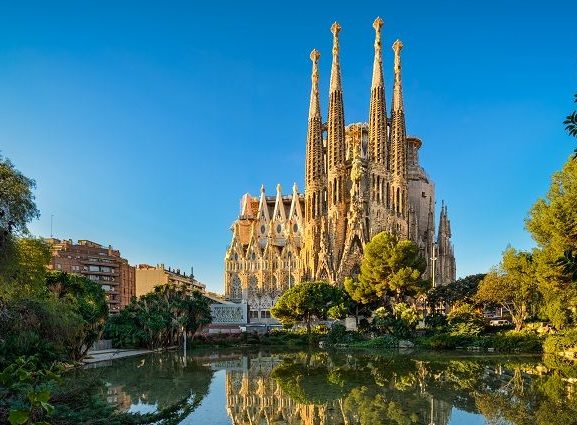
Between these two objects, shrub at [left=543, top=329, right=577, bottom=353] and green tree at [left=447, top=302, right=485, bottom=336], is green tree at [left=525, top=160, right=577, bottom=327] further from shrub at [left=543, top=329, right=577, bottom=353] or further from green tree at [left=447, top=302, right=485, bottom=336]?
green tree at [left=447, top=302, right=485, bottom=336]

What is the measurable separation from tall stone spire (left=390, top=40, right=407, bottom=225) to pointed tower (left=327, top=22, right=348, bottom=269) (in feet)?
18.3

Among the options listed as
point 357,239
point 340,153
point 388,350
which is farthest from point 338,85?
point 388,350

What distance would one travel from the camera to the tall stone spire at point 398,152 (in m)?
64.8

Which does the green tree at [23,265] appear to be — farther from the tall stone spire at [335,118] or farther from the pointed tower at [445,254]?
the pointed tower at [445,254]

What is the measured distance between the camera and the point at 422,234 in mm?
70438

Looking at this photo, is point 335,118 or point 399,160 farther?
point 335,118

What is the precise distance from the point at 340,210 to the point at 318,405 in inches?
1938

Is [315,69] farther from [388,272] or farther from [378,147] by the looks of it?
[388,272]

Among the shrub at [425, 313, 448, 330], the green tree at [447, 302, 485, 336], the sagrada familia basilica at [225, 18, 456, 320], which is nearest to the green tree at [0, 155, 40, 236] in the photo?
the green tree at [447, 302, 485, 336]

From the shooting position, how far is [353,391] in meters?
17.5

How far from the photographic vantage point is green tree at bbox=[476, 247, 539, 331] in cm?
3372

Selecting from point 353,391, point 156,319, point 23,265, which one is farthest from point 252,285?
point 353,391

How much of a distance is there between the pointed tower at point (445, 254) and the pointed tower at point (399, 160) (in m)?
9.22

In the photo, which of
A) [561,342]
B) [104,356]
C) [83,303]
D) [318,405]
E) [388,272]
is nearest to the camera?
[318,405]
